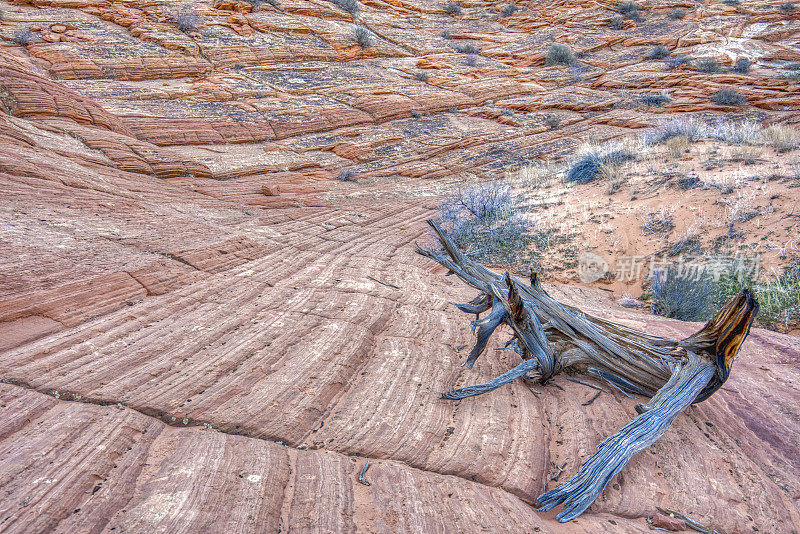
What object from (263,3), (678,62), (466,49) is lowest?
(678,62)

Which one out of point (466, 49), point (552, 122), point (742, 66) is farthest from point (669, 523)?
point (466, 49)

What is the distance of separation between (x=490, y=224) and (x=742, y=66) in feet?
63.1

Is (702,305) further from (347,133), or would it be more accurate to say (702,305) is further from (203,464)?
(347,133)

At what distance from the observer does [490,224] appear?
10.1 m

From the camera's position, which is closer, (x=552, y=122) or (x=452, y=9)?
(x=552, y=122)

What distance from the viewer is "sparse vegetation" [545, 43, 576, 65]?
24578mm

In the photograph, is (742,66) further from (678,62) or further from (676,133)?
(676,133)

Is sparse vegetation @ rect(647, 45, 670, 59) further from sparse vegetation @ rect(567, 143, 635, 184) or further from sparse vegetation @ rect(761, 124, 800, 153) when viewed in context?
sparse vegetation @ rect(567, 143, 635, 184)

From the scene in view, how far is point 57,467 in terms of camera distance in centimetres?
252

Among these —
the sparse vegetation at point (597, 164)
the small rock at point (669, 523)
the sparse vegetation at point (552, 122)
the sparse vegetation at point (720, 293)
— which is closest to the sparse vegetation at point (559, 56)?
the sparse vegetation at point (552, 122)

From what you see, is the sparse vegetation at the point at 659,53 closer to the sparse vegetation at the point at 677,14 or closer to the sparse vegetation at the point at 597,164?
the sparse vegetation at the point at 677,14

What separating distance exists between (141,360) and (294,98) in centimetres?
1566

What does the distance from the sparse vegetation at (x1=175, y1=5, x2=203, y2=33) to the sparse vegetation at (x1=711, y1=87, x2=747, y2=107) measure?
21.6m

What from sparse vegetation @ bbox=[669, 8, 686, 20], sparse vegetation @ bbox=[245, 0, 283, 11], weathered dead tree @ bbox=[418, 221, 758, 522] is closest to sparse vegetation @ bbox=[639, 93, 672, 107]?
sparse vegetation @ bbox=[669, 8, 686, 20]
